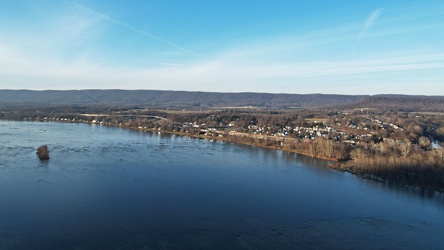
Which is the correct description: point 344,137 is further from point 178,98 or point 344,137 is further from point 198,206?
point 178,98

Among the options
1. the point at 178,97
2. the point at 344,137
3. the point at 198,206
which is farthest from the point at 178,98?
the point at 198,206

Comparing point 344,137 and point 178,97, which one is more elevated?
point 178,97

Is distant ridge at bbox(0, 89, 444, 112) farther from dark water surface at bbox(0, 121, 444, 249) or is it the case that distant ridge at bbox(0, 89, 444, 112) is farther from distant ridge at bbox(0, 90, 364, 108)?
dark water surface at bbox(0, 121, 444, 249)

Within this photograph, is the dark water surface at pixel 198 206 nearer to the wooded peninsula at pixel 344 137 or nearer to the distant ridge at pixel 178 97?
the wooded peninsula at pixel 344 137

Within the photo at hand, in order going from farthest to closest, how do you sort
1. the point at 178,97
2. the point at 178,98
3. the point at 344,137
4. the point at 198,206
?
the point at 178,97 < the point at 178,98 < the point at 344,137 < the point at 198,206

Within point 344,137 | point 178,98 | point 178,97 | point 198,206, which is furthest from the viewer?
point 178,97

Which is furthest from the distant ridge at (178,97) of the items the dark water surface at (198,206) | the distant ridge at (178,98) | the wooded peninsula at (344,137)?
the dark water surface at (198,206)

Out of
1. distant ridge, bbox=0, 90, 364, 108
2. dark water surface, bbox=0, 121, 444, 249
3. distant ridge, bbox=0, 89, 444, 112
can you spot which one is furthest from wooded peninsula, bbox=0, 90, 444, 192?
distant ridge, bbox=0, 90, 364, 108

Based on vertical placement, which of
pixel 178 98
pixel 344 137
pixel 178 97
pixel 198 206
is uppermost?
pixel 178 97

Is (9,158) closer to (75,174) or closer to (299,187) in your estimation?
(75,174)
